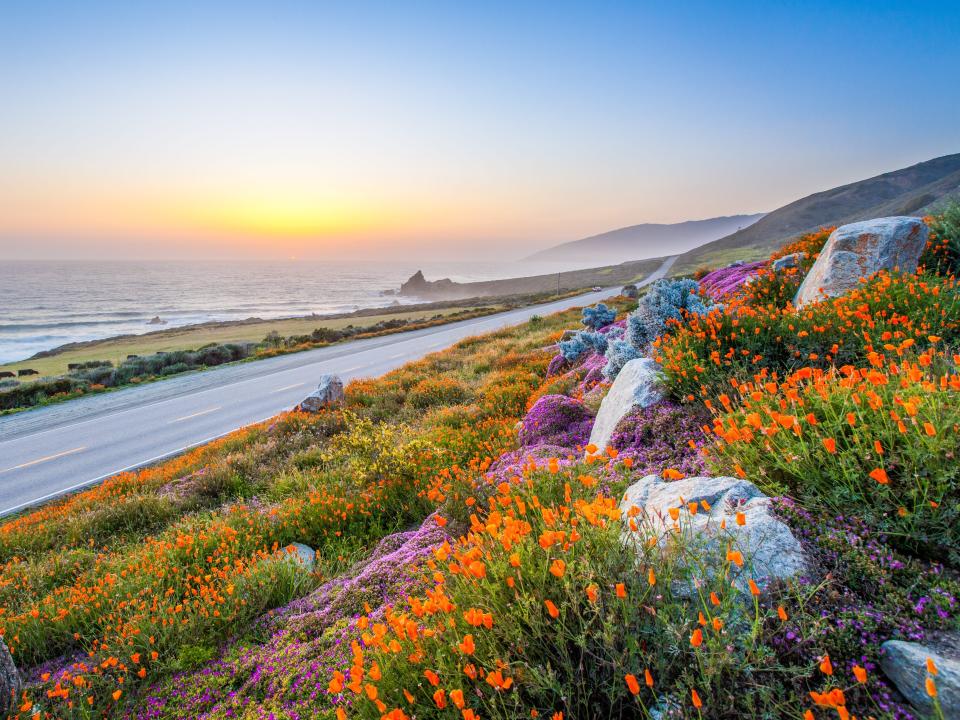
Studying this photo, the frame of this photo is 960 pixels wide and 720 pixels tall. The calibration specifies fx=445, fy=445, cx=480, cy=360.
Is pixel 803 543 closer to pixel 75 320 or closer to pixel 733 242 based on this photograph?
pixel 75 320

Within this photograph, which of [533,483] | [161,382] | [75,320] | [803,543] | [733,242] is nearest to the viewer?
[803,543]

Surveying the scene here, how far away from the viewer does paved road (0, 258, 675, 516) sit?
1223 cm

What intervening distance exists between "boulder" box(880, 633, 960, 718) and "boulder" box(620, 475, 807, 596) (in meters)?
0.40

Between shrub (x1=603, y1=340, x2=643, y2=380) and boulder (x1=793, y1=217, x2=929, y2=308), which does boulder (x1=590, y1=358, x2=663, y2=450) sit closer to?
shrub (x1=603, y1=340, x2=643, y2=380)

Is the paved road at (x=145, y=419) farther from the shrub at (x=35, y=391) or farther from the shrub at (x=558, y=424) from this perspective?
the shrub at (x=558, y=424)

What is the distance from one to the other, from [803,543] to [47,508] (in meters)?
13.8

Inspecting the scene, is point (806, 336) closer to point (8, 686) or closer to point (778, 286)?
point (778, 286)

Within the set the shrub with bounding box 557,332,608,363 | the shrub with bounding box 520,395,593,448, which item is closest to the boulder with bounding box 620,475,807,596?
the shrub with bounding box 520,395,593,448

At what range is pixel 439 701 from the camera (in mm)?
1794

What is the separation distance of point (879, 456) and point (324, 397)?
13.2 metres

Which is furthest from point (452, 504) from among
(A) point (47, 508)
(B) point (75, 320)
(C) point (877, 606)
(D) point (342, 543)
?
(B) point (75, 320)

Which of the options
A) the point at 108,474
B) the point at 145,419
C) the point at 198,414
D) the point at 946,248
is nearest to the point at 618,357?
the point at 946,248

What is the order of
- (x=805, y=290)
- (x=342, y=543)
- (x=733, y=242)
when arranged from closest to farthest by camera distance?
(x=342, y=543) < (x=805, y=290) < (x=733, y=242)

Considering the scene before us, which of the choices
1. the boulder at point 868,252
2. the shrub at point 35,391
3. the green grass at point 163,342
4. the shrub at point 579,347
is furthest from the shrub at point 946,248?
the green grass at point 163,342
